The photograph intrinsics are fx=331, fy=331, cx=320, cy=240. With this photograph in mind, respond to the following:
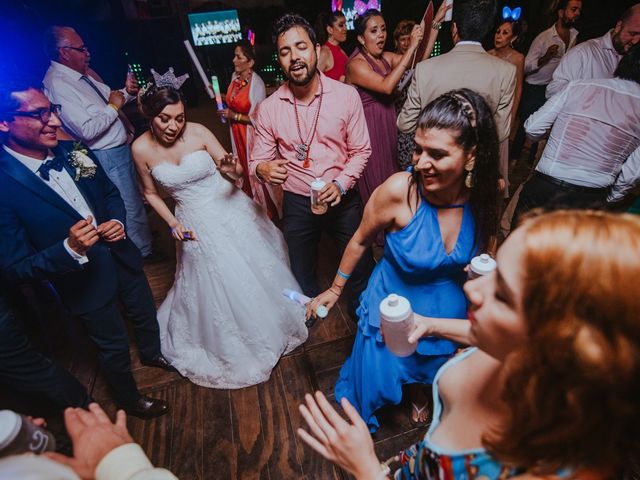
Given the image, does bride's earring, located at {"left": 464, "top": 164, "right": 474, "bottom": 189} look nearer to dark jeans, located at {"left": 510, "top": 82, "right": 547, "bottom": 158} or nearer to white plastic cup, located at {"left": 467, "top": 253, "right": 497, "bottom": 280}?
white plastic cup, located at {"left": 467, "top": 253, "right": 497, "bottom": 280}

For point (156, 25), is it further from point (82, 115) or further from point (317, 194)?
point (317, 194)

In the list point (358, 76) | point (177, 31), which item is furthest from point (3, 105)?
point (177, 31)

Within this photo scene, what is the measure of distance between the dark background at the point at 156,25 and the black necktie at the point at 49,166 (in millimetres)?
4924

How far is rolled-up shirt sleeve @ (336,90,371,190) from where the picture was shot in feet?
7.63

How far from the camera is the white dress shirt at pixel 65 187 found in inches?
59.9

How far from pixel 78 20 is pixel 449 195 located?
363 inches

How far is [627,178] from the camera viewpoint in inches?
84.7

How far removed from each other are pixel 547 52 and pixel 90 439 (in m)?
5.94

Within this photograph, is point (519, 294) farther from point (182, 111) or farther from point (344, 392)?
point (182, 111)

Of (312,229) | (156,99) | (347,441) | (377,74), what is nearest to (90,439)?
(347,441)

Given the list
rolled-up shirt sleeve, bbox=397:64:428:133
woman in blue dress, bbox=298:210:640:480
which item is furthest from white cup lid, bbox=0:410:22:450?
rolled-up shirt sleeve, bbox=397:64:428:133

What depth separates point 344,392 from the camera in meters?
2.04

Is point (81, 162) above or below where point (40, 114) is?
below

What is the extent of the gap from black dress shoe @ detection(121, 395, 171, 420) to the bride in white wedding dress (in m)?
0.26
